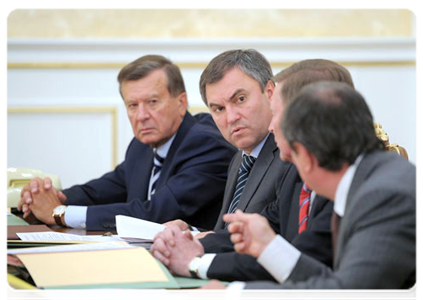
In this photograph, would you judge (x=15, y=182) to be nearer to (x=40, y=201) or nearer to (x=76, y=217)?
(x=40, y=201)

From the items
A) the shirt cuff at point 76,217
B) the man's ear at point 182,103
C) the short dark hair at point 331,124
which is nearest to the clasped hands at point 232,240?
the short dark hair at point 331,124

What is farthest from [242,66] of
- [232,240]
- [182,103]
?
[232,240]

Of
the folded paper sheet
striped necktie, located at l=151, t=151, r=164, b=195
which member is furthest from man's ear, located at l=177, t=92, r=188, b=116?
the folded paper sheet

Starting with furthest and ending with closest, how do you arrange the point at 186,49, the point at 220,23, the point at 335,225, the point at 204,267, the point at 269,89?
the point at 220,23, the point at 186,49, the point at 269,89, the point at 204,267, the point at 335,225

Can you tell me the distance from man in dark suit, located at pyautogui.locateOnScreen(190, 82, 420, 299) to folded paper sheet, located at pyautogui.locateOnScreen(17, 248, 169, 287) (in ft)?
0.99

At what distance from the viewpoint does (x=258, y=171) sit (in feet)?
8.70

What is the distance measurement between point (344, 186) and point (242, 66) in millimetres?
1454

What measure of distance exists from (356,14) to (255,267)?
174 inches

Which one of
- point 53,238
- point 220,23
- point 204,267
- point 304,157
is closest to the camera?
point 304,157

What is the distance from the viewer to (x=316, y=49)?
572cm

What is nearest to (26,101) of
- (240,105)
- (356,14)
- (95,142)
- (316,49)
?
(95,142)

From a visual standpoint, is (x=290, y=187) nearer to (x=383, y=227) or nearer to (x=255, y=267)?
(x=255, y=267)

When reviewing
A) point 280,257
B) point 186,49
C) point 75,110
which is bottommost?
point 280,257

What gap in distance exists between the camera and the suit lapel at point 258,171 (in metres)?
2.61
